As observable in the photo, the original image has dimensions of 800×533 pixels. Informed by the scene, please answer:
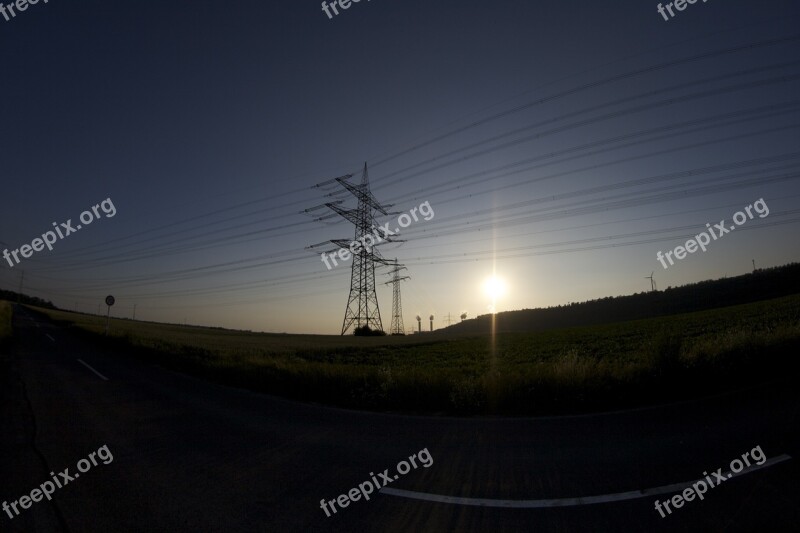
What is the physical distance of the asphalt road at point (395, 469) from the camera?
3754 millimetres

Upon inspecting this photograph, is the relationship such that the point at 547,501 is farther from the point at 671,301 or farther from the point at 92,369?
the point at 671,301

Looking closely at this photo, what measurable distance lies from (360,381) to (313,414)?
8.06 feet

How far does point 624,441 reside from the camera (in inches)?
223

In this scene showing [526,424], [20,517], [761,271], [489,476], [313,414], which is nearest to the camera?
[20,517]

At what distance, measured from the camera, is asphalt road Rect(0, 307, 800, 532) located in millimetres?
3754

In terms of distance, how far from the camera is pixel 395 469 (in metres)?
5.00

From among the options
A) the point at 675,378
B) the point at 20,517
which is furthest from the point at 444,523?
the point at 675,378

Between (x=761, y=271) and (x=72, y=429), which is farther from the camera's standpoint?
(x=761, y=271)

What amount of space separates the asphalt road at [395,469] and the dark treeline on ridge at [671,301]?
70827 mm

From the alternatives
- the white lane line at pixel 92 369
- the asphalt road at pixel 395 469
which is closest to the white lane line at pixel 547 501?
the asphalt road at pixel 395 469

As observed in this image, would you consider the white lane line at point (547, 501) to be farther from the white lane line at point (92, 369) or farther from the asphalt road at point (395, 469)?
the white lane line at point (92, 369)

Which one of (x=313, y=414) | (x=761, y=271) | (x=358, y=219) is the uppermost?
(x=358, y=219)

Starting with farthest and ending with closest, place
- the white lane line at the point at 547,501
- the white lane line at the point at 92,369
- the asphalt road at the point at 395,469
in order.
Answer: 1. the white lane line at the point at 92,369
2. the white lane line at the point at 547,501
3. the asphalt road at the point at 395,469

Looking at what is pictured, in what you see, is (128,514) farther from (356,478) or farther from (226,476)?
(356,478)
